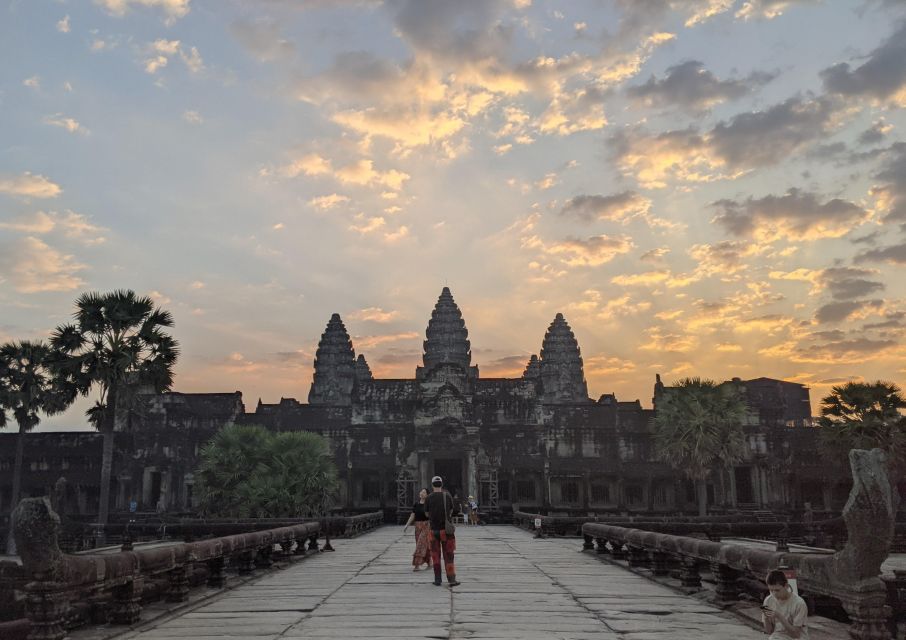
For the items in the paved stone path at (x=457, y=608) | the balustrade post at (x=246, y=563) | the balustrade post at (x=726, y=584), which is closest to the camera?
the paved stone path at (x=457, y=608)

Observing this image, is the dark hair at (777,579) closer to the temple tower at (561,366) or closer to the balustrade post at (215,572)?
the balustrade post at (215,572)

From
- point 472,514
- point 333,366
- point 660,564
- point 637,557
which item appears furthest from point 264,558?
point 333,366

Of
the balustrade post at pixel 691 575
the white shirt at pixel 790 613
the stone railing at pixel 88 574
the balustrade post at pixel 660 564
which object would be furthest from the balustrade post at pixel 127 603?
the balustrade post at pixel 660 564

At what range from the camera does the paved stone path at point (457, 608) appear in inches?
361

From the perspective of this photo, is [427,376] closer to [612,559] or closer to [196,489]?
[196,489]

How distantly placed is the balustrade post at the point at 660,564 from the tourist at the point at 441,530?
390cm

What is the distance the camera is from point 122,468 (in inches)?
2450

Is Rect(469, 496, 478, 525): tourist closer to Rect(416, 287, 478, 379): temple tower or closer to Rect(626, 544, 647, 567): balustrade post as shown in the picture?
Rect(626, 544, 647, 567): balustrade post

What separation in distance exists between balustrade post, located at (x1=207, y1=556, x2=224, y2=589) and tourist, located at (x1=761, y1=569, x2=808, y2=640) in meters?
9.74

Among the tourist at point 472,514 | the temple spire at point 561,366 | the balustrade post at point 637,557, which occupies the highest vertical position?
the temple spire at point 561,366

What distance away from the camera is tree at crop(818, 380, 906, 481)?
4288 cm

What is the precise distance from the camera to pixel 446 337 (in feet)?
316

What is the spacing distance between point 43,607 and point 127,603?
80.6 inches

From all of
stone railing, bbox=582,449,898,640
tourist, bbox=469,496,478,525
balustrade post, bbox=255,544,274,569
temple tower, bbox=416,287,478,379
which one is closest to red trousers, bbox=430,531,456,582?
balustrade post, bbox=255,544,274,569
